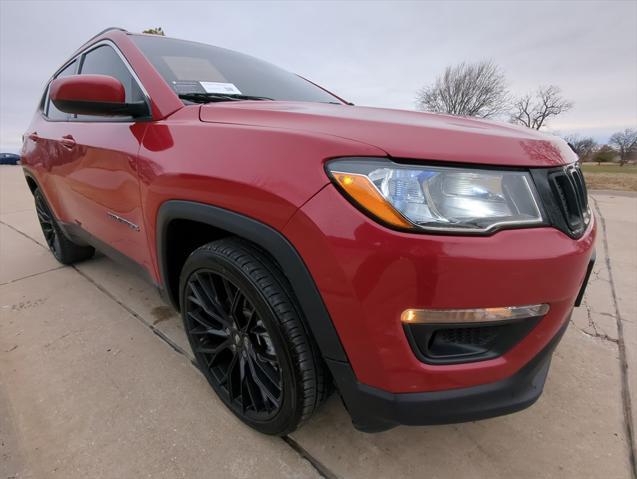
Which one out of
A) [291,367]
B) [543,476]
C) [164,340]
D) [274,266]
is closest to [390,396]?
[291,367]

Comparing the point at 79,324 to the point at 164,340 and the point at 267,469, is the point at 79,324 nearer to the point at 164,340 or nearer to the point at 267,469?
the point at 164,340

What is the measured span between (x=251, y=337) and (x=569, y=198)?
125cm

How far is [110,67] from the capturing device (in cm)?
197

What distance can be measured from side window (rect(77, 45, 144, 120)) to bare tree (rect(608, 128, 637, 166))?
18.0 m

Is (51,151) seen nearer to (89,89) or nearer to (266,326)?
(89,89)

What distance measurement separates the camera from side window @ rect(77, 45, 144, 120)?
1.70 metres

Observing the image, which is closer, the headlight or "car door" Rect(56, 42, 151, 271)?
the headlight

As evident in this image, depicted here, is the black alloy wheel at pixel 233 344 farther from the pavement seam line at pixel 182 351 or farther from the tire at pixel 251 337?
the pavement seam line at pixel 182 351

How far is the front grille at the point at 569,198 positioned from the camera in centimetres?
103

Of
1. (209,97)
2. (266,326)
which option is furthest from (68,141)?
(266,326)

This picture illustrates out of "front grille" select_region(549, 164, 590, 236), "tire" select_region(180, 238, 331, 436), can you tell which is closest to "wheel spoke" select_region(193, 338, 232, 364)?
"tire" select_region(180, 238, 331, 436)

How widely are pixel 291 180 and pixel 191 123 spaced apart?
614 mm

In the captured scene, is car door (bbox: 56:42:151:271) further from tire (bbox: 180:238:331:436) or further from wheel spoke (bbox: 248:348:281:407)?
wheel spoke (bbox: 248:348:281:407)

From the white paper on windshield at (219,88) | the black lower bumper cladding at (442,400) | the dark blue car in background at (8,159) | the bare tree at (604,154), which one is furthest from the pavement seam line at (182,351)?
the dark blue car in background at (8,159)
